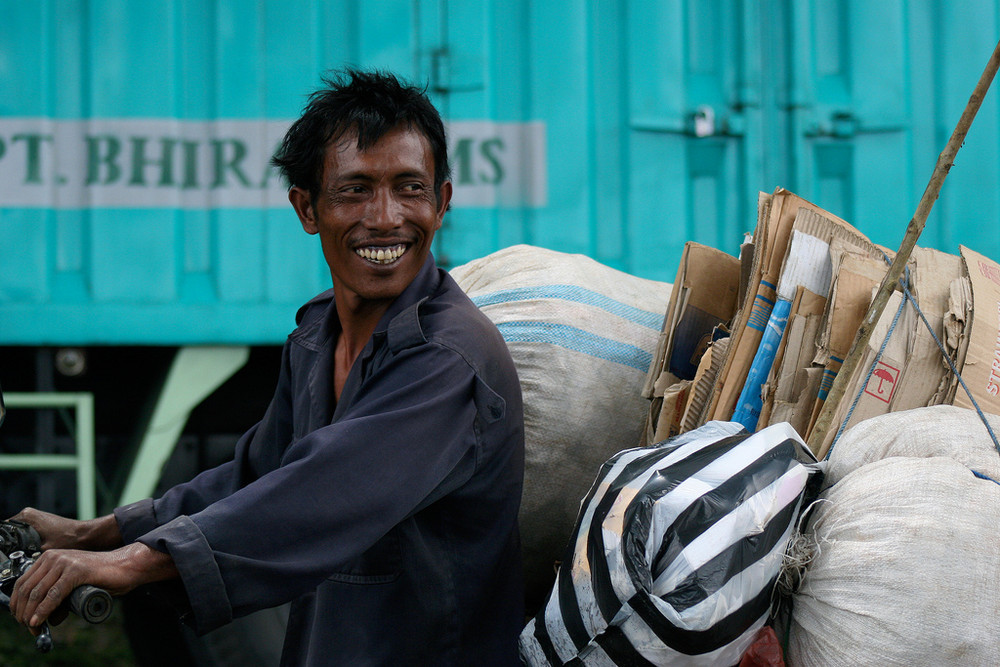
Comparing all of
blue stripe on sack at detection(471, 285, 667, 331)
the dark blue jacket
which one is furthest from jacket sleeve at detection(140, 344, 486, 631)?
blue stripe on sack at detection(471, 285, 667, 331)

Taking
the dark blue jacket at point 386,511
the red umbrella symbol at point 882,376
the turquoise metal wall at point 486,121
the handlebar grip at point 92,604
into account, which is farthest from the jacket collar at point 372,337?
the turquoise metal wall at point 486,121

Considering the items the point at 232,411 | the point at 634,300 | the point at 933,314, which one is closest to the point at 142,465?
the point at 232,411

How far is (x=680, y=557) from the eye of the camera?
1.26 metres

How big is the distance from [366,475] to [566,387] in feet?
2.46

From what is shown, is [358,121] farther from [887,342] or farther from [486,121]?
[486,121]

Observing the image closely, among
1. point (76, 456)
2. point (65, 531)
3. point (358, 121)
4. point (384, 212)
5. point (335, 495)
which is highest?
point (358, 121)

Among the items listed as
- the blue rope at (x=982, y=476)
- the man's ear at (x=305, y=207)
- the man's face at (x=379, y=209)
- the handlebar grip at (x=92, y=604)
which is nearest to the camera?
the handlebar grip at (x=92, y=604)

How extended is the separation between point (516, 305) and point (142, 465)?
4.72 ft

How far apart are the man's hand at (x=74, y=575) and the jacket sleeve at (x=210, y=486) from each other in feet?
1.72

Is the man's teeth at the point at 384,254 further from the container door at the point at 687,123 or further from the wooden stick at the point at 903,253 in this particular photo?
the container door at the point at 687,123

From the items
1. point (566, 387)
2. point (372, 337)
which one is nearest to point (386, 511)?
point (372, 337)

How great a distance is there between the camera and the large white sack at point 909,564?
118 centimetres

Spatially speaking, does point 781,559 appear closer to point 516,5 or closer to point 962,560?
point 962,560

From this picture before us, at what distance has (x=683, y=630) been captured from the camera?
123 centimetres
